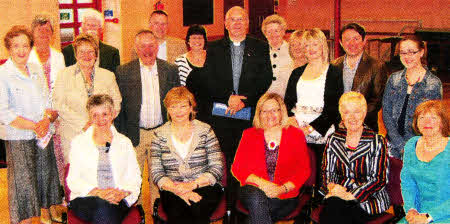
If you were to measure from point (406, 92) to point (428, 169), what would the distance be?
2.81ft

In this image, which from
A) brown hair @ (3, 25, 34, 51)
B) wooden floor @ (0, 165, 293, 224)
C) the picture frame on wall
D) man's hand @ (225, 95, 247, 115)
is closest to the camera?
brown hair @ (3, 25, 34, 51)

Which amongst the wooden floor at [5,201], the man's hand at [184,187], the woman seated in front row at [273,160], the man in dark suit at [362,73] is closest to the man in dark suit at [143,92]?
the wooden floor at [5,201]

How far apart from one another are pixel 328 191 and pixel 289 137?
478 millimetres

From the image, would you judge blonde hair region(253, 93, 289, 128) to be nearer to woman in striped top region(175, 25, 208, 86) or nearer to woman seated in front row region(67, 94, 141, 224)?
woman seated in front row region(67, 94, 141, 224)

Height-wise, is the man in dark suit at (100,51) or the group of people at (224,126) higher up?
the man in dark suit at (100,51)

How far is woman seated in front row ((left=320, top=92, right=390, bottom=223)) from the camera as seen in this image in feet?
11.9

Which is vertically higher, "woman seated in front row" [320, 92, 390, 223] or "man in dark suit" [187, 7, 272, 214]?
"man in dark suit" [187, 7, 272, 214]

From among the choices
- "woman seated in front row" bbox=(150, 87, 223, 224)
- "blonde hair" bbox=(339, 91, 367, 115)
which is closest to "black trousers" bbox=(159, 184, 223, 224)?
"woman seated in front row" bbox=(150, 87, 223, 224)

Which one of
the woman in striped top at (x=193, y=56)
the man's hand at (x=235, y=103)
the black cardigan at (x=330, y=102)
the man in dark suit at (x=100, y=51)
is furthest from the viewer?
the woman in striped top at (x=193, y=56)

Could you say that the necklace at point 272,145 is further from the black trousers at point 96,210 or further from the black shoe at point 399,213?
the black trousers at point 96,210

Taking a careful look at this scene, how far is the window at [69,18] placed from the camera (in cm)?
941

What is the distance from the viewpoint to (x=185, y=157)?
3.91 meters

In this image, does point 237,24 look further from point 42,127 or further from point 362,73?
point 42,127

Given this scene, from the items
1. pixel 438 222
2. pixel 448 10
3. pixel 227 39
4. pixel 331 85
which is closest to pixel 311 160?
pixel 331 85
